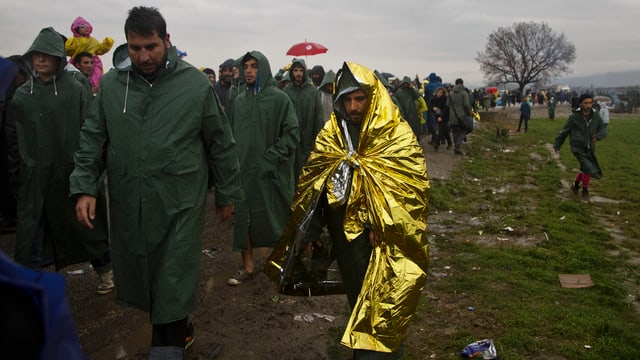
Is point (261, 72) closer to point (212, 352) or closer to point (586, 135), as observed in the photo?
point (212, 352)

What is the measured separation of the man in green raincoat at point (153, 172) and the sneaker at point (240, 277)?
2.17 metres

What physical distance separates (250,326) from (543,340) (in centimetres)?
230

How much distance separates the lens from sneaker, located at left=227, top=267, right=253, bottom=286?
5648 mm

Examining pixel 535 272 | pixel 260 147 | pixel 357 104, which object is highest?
pixel 357 104

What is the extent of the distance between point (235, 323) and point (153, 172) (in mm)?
1902

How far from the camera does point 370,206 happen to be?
11.1ft

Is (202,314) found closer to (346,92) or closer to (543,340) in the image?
(346,92)

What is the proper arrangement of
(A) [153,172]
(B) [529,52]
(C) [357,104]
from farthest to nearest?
(B) [529,52], (C) [357,104], (A) [153,172]

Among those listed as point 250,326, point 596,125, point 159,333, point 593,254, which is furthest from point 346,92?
point 596,125

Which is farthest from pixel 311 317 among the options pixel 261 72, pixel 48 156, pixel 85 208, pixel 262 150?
pixel 48 156

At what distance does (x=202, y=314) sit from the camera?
16.0ft

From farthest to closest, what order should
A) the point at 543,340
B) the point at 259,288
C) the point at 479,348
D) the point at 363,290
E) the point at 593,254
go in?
the point at 593,254
the point at 259,288
the point at 543,340
the point at 479,348
the point at 363,290

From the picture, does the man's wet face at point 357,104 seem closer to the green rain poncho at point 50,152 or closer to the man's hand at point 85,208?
the man's hand at point 85,208

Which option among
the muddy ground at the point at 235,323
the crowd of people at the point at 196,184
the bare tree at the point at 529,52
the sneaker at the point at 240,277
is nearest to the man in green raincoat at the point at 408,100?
the sneaker at the point at 240,277
